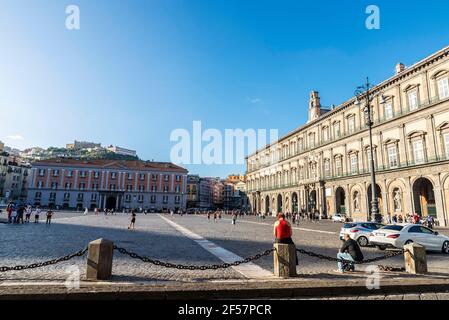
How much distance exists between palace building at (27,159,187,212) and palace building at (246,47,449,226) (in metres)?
39.9

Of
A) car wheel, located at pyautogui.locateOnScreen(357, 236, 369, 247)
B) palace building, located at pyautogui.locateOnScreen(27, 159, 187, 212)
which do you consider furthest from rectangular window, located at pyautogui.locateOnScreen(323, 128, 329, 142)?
palace building, located at pyautogui.locateOnScreen(27, 159, 187, 212)

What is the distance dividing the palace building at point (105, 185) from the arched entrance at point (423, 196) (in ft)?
211

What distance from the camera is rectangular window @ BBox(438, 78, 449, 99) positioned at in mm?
28703

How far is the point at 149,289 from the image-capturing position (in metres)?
5.52

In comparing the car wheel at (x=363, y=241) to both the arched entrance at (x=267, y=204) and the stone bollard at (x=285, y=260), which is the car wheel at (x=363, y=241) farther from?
the arched entrance at (x=267, y=204)

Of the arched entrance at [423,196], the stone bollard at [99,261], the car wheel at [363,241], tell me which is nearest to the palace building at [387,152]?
the arched entrance at [423,196]

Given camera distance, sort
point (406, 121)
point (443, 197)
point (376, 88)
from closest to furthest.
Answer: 1. point (443, 197)
2. point (406, 121)
3. point (376, 88)

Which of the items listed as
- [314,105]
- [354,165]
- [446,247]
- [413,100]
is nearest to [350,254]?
[446,247]

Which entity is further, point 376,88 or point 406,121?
point 376,88

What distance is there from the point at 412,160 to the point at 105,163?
77025 millimetres

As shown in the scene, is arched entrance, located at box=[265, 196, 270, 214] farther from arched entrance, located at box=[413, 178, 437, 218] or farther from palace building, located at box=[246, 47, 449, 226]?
arched entrance, located at box=[413, 178, 437, 218]
